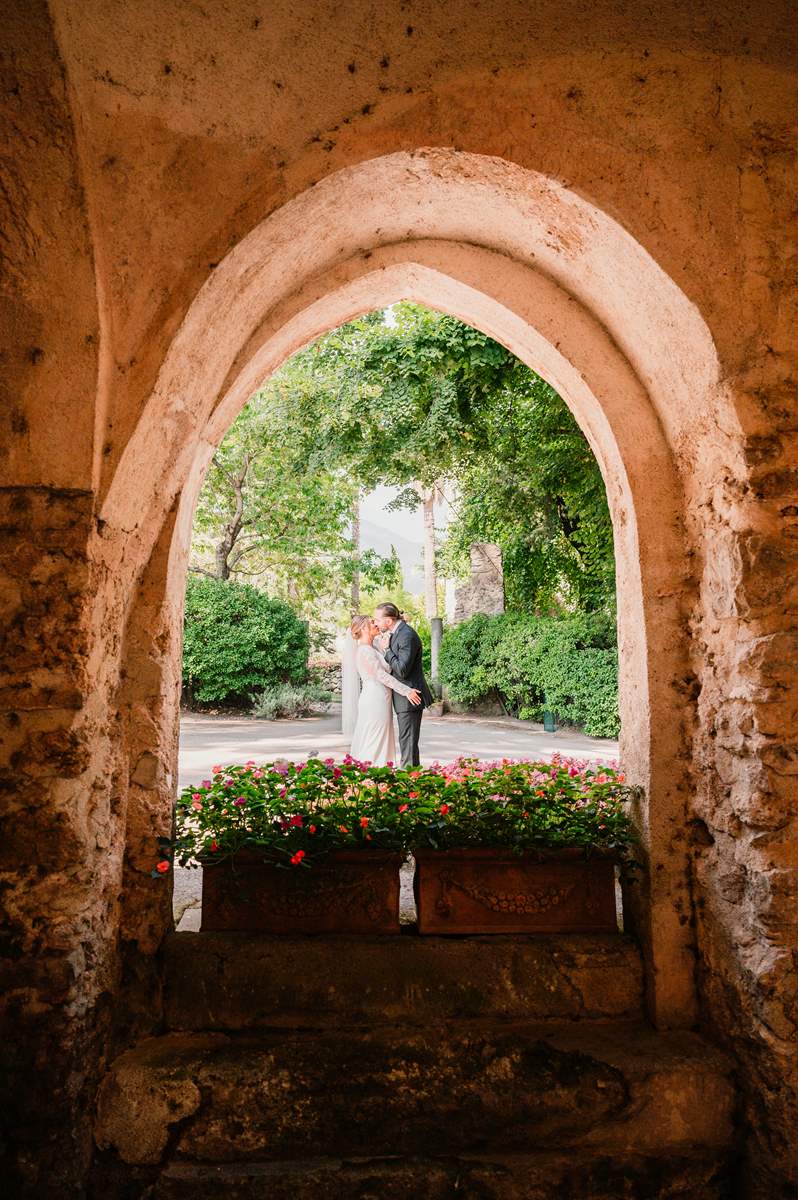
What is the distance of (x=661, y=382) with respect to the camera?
8.99ft

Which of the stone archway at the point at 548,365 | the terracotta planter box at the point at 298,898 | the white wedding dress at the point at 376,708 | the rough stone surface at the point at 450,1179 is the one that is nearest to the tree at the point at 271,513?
the white wedding dress at the point at 376,708

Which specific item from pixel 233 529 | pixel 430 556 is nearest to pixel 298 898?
pixel 233 529

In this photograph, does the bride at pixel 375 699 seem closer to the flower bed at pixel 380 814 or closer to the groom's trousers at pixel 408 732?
the groom's trousers at pixel 408 732

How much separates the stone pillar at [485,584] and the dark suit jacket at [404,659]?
855cm

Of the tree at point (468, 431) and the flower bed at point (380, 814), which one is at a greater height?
the tree at point (468, 431)

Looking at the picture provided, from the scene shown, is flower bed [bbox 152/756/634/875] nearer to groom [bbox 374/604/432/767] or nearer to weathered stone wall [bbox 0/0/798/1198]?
weathered stone wall [bbox 0/0/798/1198]

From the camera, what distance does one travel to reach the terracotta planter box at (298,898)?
2.67 m

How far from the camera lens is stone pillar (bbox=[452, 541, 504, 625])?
48.6 ft

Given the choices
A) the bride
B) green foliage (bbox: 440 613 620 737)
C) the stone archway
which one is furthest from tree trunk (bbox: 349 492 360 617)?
the stone archway

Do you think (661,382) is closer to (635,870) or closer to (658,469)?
(658,469)

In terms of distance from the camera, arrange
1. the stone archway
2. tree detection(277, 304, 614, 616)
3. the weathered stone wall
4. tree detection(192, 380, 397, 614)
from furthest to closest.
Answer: tree detection(192, 380, 397, 614) < tree detection(277, 304, 614, 616) < the stone archway < the weathered stone wall

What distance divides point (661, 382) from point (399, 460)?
6.07 m

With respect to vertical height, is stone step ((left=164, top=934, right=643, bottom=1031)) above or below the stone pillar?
below

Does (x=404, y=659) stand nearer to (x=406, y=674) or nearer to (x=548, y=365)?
(x=406, y=674)
